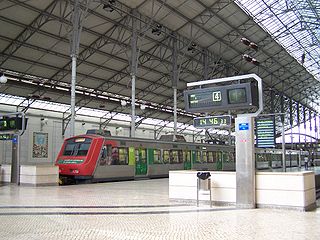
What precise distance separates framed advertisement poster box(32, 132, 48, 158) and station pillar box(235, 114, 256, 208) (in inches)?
1213

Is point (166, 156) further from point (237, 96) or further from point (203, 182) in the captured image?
point (237, 96)

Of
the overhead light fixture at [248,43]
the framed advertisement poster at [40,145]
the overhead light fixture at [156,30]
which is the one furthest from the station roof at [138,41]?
the framed advertisement poster at [40,145]

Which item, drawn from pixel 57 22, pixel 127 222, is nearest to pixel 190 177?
pixel 127 222

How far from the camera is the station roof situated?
25.6 metres

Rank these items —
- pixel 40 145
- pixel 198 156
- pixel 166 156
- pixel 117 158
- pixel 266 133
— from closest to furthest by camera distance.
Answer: pixel 266 133 < pixel 117 158 < pixel 166 156 < pixel 198 156 < pixel 40 145

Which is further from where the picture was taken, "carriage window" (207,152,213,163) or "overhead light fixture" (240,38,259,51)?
"carriage window" (207,152,213,163)

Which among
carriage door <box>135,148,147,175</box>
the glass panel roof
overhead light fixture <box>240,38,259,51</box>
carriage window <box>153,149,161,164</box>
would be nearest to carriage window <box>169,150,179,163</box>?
carriage window <box>153,149,161,164</box>

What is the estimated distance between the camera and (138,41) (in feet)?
101

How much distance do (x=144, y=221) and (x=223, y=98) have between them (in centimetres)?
419

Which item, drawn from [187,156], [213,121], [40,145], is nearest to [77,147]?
[187,156]

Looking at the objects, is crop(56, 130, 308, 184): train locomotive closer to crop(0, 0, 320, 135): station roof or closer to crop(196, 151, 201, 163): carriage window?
crop(196, 151, 201, 163): carriage window

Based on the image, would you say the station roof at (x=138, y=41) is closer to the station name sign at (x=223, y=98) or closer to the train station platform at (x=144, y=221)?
the station name sign at (x=223, y=98)

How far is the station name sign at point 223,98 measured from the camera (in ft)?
32.4

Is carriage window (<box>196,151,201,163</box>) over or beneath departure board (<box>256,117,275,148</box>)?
beneath
